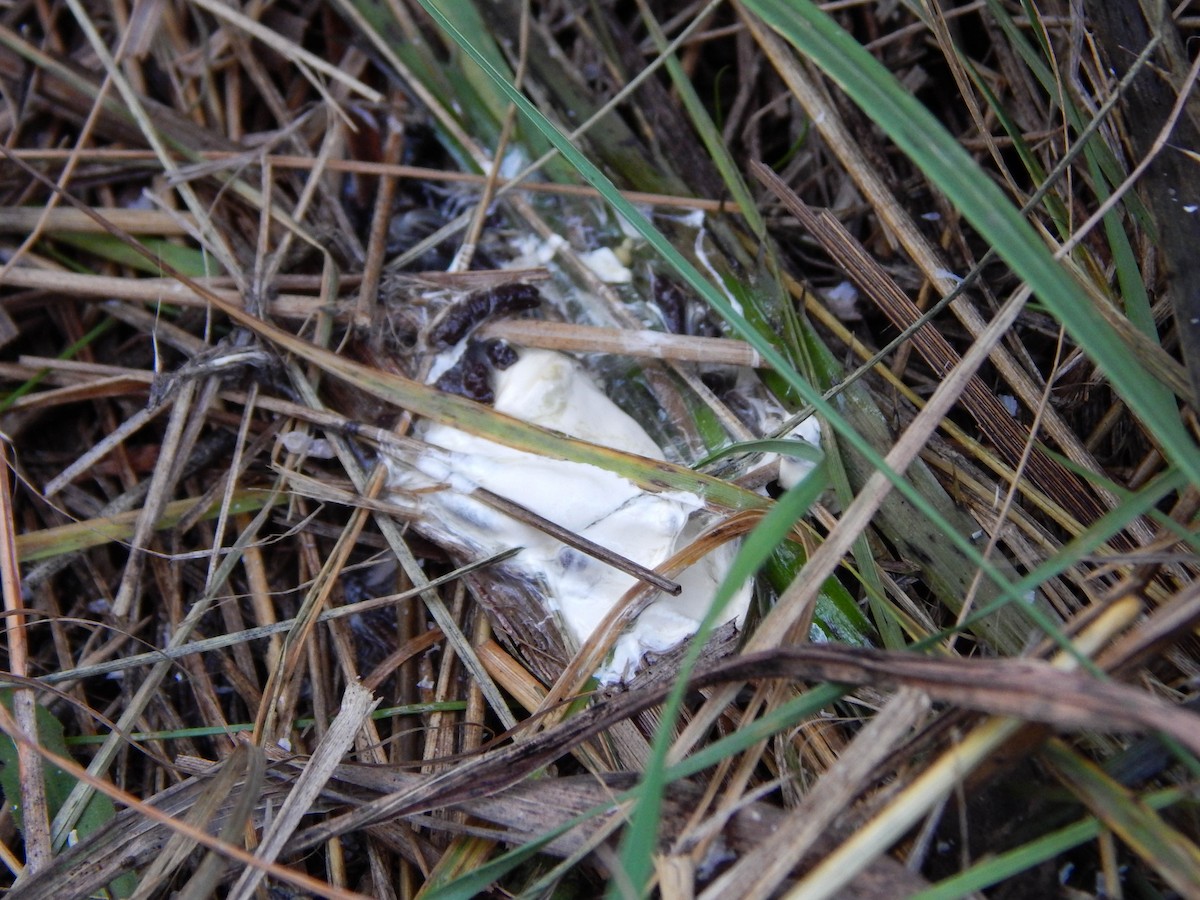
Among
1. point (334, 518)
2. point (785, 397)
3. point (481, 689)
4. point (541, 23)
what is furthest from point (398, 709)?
point (541, 23)

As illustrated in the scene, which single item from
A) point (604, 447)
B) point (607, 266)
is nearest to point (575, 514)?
point (604, 447)

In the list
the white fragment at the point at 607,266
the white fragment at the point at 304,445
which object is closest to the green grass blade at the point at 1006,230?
the white fragment at the point at 607,266

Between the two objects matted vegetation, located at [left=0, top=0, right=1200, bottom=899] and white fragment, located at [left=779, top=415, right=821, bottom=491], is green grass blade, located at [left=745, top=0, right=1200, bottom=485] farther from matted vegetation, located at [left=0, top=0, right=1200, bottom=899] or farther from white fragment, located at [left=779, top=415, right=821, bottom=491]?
white fragment, located at [left=779, top=415, right=821, bottom=491]

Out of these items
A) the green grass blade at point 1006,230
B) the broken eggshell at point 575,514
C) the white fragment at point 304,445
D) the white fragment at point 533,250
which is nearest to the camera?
the green grass blade at point 1006,230

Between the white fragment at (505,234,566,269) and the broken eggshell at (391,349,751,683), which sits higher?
the white fragment at (505,234,566,269)

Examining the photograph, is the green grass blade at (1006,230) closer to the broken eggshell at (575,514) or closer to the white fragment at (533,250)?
the broken eggshell at (575,514)

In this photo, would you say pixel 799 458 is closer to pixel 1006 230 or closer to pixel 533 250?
pixel 1006 230

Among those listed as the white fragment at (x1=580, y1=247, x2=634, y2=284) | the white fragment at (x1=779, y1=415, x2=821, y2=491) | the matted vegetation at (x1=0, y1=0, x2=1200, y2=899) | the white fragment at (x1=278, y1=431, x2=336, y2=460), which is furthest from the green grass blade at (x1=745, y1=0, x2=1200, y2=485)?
the white fragment at (x1=278, y1=431, x2=336, y2=460)

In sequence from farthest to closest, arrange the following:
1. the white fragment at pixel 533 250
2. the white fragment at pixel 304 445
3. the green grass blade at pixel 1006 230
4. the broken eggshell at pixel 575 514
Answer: the white fragment at pixel 533 250 → the white fragment at pixel 304 445 → the broken eggshell at pixel 575 514 → the green grass blade at pixel 1006 230
